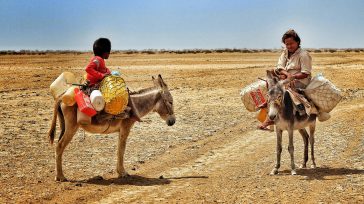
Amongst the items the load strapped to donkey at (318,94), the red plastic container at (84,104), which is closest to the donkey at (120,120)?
the red plastic container at (84,104)

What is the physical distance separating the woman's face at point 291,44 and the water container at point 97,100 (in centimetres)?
388

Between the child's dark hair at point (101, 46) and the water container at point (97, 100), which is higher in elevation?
the child's dark hair at point (101, 46)

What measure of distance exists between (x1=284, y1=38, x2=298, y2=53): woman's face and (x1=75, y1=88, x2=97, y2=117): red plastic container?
4.09 metres

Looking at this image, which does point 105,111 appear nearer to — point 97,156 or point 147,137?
point 97,156

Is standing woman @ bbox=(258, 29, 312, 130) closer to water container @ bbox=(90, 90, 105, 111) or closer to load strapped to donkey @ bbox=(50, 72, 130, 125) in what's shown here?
load strapped to donkey @ bbox=(50, 72, 130, 125)

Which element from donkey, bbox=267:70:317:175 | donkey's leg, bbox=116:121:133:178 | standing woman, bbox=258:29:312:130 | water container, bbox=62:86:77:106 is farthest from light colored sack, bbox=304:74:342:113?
water container, bbox=62:86:77:106

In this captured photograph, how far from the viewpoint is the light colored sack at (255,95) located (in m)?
11.9

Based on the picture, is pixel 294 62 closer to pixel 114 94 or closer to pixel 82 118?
pixel 114 94

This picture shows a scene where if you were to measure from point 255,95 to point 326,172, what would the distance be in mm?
2126

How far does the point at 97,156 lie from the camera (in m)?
13.7

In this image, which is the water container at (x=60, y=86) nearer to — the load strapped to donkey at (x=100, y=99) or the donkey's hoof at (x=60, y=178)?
the load strapped to donkey at (x=100, y=99)

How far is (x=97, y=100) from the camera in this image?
34.6ft

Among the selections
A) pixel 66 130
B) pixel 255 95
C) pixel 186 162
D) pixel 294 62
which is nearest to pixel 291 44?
pixel 294 62

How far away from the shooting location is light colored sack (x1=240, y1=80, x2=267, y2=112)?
11938 mm
